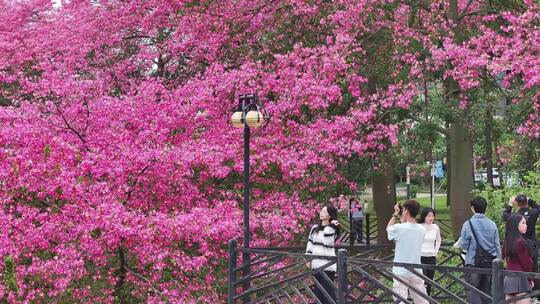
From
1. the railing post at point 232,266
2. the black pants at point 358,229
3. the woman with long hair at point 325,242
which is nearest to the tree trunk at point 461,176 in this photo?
the black pants at point 358,229

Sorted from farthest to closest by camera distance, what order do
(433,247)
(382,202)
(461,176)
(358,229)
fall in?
1. (358,229)
2. (382,202)
3. (461,176)
4. (433,247)

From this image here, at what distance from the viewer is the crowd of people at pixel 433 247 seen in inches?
331

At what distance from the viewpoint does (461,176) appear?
17.2 meters

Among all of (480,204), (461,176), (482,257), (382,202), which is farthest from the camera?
(382,202)

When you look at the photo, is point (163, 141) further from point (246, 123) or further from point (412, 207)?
point (412, 207)

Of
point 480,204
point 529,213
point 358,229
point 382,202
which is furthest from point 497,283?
point 358,229

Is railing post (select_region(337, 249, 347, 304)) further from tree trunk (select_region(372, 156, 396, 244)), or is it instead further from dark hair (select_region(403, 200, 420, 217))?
tree trunk (select_region(372, 156, 396, 244))

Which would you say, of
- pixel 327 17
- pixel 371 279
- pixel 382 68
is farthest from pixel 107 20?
pixel 371 279

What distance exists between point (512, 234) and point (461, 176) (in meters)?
8.85

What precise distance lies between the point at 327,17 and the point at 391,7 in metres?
1.59

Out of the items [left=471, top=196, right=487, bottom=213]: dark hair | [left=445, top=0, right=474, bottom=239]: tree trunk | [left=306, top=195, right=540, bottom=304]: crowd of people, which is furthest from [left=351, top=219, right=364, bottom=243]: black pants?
[left=471, top=196, right=487, bottom=213]: dark hair

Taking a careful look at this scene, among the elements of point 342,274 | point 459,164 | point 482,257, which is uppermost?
point 459,164

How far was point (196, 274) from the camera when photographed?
38.0 feet

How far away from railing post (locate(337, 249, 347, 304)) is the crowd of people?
220mm
